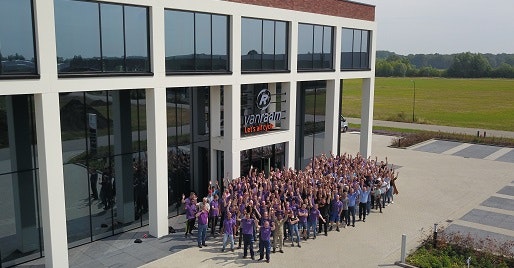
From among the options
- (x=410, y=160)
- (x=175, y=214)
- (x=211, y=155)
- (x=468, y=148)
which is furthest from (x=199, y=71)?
(x=468, y=148)

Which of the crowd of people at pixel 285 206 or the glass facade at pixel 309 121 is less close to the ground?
the glass facade at pixel 309 121

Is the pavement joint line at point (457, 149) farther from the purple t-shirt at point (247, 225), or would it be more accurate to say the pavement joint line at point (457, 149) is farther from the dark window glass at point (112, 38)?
the dark window glass at point (112, 38)

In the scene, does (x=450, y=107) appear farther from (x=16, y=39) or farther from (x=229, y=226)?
(x=16, y=39)

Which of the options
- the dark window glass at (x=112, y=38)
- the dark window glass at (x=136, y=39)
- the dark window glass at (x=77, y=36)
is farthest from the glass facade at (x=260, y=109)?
the dark window glass at (x=77, y=36)

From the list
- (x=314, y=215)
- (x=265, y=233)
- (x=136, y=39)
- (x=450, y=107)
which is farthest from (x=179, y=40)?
(x=450, y=107)

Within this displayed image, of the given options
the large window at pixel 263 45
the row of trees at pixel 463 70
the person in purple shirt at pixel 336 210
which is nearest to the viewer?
the person in purple shirt at pixel 336 210

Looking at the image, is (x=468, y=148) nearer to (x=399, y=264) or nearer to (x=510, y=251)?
(x=510, y=251)
